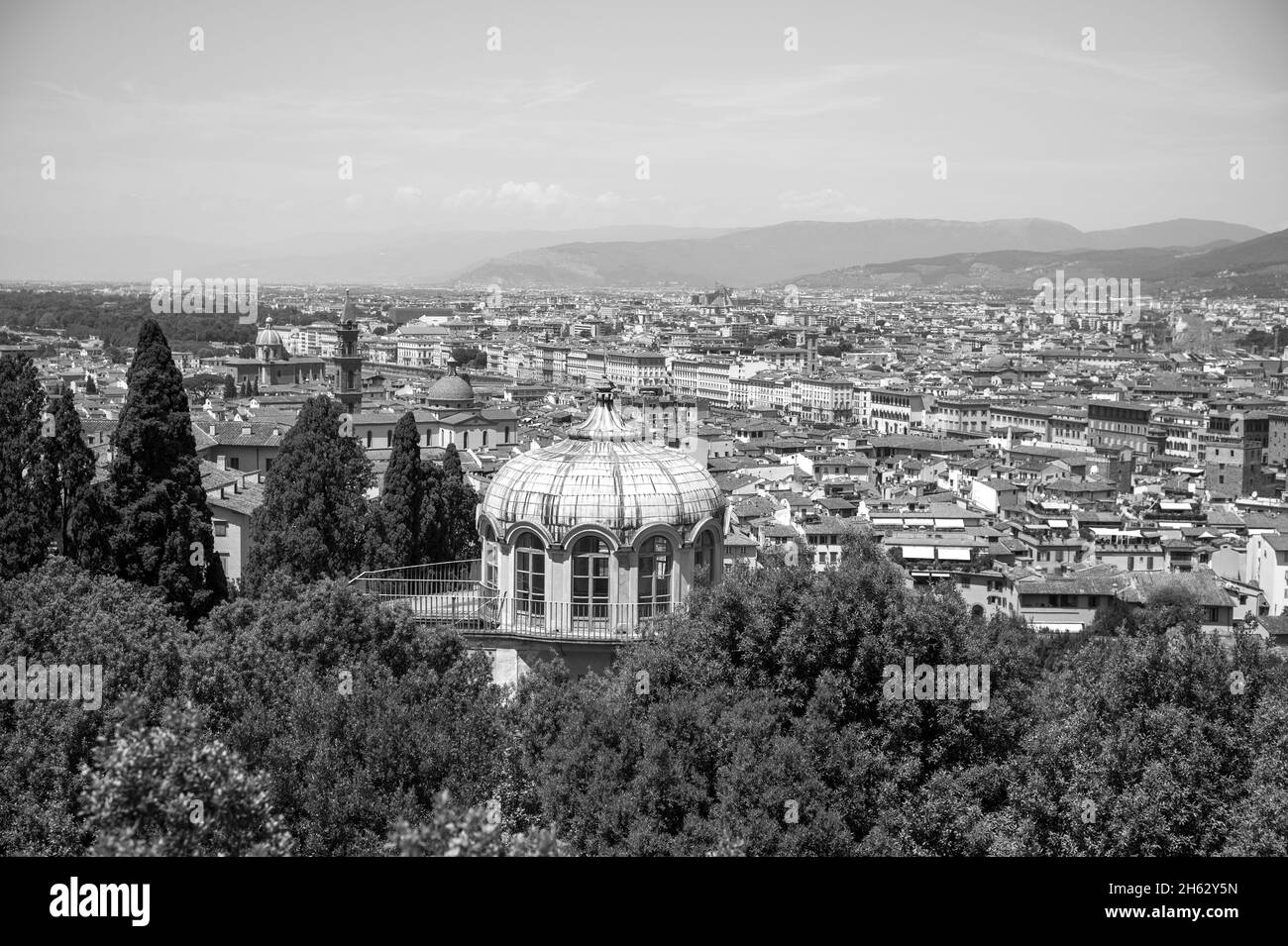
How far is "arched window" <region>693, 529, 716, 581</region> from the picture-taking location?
23312 millimetres

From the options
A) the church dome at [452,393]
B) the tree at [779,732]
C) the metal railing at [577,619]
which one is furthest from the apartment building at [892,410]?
the tree at [779,732]

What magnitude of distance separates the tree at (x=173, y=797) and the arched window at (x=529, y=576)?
1118 cm

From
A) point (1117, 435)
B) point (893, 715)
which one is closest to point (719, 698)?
point (893, 715)

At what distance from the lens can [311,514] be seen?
31.9m

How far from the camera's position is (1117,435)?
98438mm

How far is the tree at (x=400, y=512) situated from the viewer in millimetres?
32062

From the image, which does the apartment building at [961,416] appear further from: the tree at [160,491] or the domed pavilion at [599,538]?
the domed pavilion at [599,538]

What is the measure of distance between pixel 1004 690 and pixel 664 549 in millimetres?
5664

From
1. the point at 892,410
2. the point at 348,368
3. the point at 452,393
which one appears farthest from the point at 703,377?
the point at 348,368

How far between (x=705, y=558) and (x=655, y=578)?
3.58ft

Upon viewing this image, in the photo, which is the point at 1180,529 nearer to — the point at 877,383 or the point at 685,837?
the point at 685,837

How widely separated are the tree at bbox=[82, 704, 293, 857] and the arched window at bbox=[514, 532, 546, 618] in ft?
36.7

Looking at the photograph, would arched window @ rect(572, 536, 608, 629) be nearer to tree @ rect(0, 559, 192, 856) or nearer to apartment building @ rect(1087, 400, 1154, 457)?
tree @ rect(0, 559, 192, 856)

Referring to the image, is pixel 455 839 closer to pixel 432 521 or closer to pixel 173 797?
pixel 173 797
